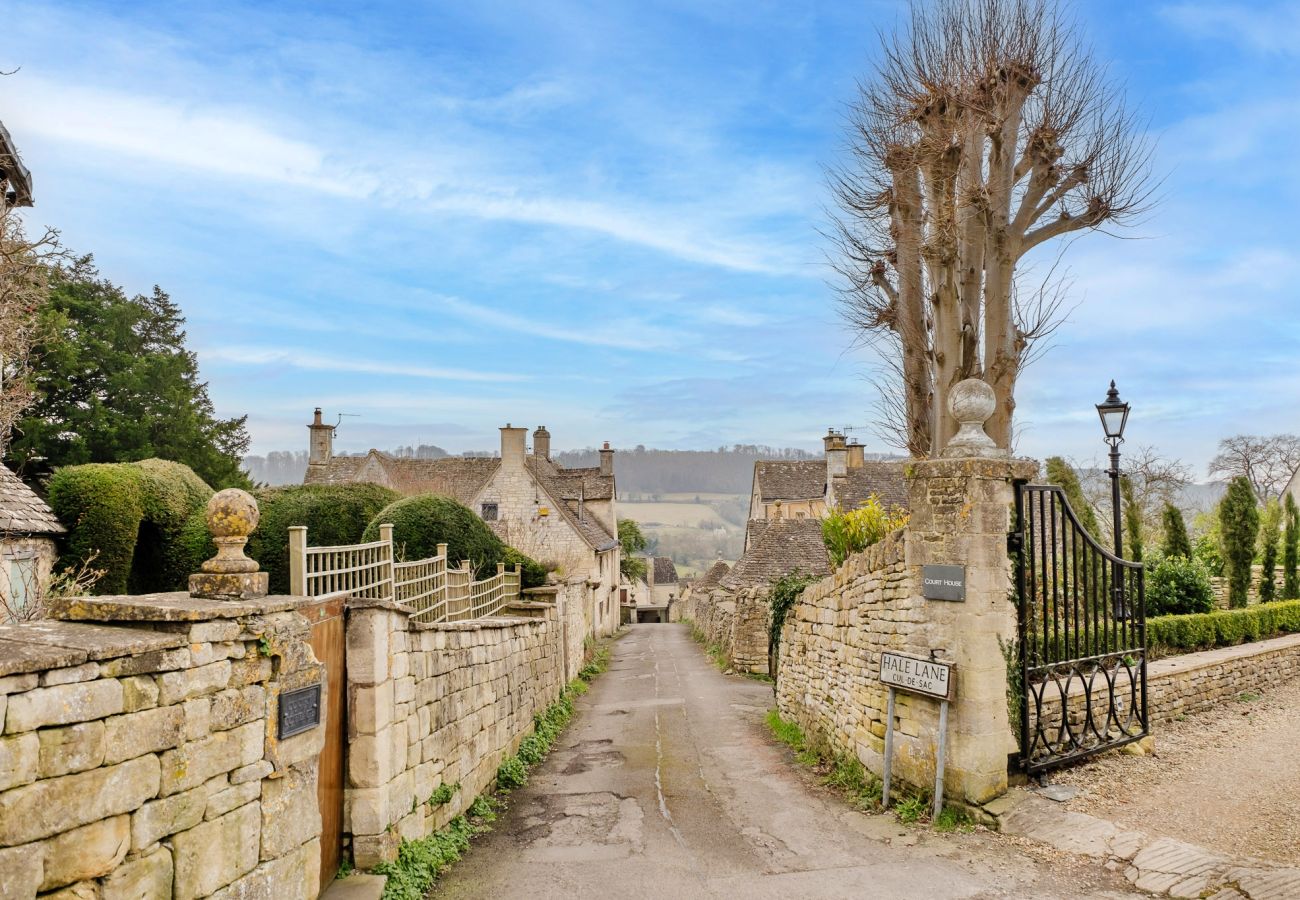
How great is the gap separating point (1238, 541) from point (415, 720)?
17406 millimetres

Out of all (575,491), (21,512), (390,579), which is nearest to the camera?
(390,579)

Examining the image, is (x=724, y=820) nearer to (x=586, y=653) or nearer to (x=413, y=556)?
(x=413, y=556)

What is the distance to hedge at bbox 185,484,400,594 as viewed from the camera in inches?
567

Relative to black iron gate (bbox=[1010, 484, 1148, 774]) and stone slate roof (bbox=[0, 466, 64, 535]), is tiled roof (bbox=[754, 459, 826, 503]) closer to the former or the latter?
black iron gate (bbox=[1010, 484, 1148, 774])

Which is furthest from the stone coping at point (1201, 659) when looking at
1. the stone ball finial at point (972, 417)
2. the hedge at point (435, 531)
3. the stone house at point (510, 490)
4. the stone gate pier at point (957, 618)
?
the stone house at point (510, 490)

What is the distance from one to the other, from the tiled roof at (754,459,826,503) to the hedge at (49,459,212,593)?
29882 mm

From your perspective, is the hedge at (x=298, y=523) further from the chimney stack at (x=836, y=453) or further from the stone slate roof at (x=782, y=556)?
the chimney stack at (x=836, y=453)

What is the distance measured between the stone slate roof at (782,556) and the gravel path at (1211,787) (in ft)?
46.8

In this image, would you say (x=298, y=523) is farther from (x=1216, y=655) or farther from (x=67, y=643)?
(x=1216, y=655)

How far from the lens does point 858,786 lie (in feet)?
28.7

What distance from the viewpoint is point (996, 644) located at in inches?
286

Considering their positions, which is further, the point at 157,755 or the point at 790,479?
the point at 790,479

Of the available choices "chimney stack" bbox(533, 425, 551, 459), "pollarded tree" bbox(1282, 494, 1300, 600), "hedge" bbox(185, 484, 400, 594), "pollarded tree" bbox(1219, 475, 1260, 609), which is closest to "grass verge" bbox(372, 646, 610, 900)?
"hedge" bbox(185, 484, 400, 594)

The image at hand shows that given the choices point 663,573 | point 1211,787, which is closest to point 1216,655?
point 1211,787
